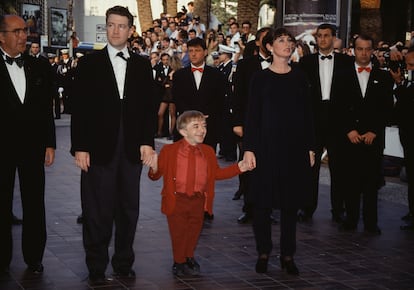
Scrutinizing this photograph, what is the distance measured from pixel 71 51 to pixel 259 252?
34.7 meters

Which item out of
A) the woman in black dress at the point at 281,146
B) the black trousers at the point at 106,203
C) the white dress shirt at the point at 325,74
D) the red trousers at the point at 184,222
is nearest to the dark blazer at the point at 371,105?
the white dress shirt at the point at 325,74

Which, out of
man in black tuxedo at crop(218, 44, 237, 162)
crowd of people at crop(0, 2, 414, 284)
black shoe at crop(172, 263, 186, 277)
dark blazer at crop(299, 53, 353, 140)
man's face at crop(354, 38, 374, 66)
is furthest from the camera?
man in black tuxedo at crop(218, 44, 237, 162)

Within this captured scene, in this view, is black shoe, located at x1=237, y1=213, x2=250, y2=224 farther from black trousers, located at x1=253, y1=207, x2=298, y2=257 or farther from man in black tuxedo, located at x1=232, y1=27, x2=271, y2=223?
black trousers, located at x1=253, y1=207, x2=298, y2=257

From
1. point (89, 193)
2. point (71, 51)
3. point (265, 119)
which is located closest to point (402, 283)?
point (265, 119)

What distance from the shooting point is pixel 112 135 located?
23.6ft

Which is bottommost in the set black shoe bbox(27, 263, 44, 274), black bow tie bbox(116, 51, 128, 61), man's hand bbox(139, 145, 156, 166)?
black shoe bbox(27, 263, 44, 274)

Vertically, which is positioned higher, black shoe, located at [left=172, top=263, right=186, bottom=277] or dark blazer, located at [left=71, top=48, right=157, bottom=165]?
dark blazer, located at [left=71, top=48, right=157, bottom=165]

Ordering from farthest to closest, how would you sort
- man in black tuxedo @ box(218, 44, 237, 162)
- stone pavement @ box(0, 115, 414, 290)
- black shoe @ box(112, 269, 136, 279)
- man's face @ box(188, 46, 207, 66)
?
man in black tuxedo @ box(218, 44, 237, 162), man's face @ box(188, 46, 207, 66), black shoe @ box(112, 269, 136, 279), stone pavement @ box(0, 115, 414, 290)

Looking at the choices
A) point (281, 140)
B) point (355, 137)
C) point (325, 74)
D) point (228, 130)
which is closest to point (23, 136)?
point (281, 140)

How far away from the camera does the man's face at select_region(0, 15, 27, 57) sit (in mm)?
7473

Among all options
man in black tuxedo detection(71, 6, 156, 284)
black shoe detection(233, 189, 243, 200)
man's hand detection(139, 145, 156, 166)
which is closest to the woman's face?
man in black tuxedo detection(71, 6, 156, 284)

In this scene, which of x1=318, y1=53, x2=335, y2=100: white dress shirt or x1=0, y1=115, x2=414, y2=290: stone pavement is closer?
x1=0, y1=115, x2=414, y2=290: stone pavement

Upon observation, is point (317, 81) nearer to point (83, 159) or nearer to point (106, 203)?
point (106, 203)

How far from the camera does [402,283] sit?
24.8 ft
